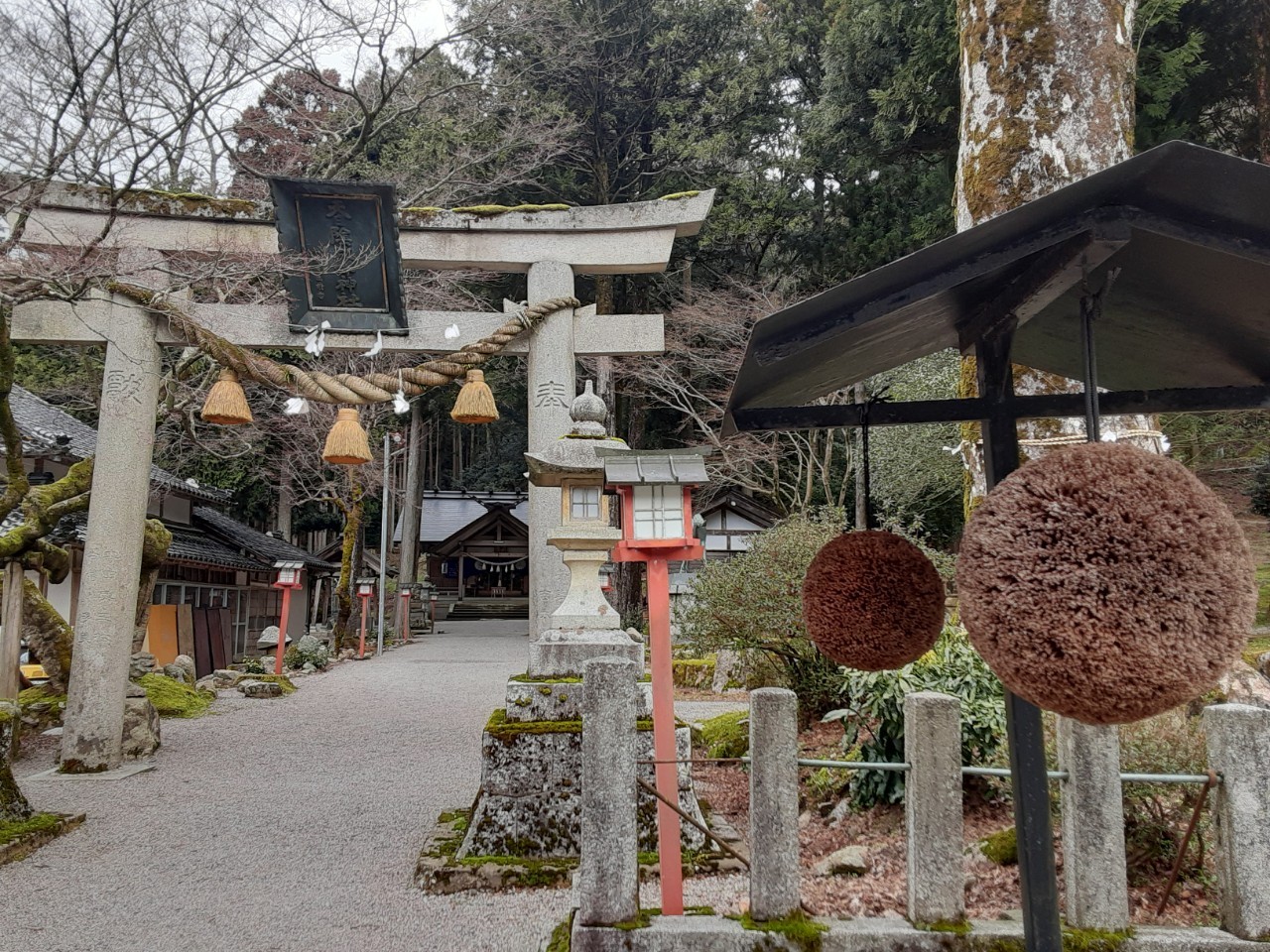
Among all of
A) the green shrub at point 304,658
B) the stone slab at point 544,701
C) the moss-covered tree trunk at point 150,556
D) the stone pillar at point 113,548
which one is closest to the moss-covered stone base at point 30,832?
the stone pillar at point 113,548

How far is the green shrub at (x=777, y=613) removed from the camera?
23.9 ft

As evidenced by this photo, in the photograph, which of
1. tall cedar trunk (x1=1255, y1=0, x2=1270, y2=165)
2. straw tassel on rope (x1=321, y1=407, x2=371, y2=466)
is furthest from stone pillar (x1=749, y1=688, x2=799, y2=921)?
tall cedar trunk (x1=1255, y1=0, x2=1270, y2=165)

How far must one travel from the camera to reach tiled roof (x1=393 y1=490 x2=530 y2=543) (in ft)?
91.6

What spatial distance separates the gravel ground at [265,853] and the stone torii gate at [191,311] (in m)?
1.23

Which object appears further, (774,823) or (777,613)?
(777,613)

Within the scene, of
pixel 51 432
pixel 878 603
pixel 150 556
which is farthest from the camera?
pixel 51 432

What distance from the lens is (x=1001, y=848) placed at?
143 inches

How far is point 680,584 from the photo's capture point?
18719 mm

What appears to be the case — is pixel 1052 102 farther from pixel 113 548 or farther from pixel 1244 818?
pixel 113 548

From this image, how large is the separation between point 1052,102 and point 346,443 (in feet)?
16.1

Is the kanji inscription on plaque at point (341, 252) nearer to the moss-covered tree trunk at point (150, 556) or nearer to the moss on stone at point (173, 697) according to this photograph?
the moss-covered tree trunk at point (150, 556)

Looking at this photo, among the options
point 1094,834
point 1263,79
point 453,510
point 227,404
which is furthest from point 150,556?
point 453,510

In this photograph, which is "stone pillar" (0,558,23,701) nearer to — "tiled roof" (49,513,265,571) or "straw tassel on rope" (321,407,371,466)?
"tiled roof" (49,513,265,571)

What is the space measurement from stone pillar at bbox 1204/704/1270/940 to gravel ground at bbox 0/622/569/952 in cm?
273
